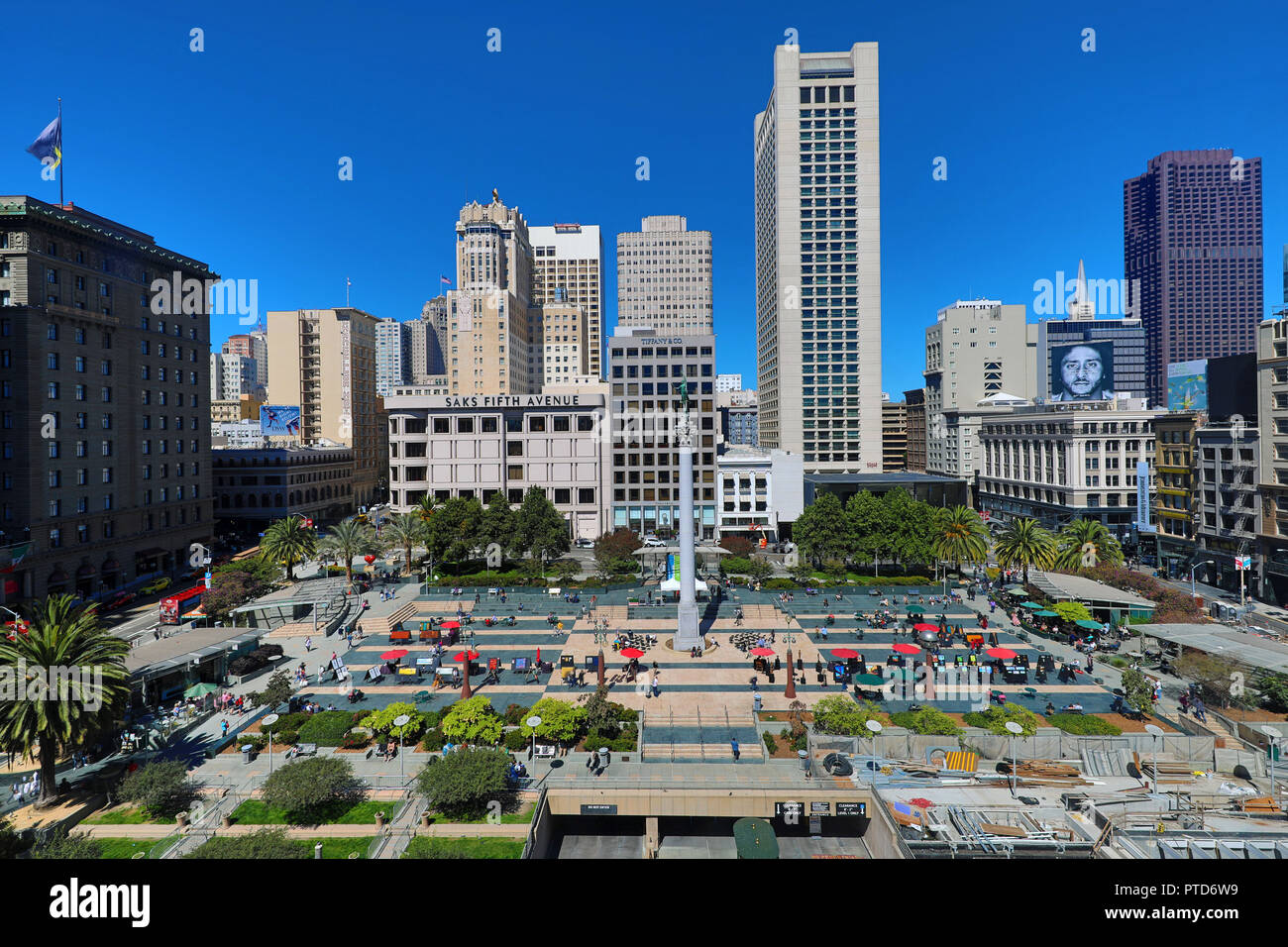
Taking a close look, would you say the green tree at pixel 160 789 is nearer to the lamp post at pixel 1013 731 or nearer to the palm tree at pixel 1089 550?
the lamp post at pixel 1013 731

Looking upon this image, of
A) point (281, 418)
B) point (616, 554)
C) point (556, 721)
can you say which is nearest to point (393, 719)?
point (556, 721)

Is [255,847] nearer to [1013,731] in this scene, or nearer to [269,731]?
[269,731]

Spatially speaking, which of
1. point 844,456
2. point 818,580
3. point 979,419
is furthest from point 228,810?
point 979,419

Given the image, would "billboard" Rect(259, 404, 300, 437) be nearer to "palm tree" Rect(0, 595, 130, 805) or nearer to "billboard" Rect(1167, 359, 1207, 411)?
"palm tree" Rect(0, 595, 130, 805)

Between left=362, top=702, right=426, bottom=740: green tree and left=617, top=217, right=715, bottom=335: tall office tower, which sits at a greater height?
left=617, top=217, right=715, bottom=335: tall office tower

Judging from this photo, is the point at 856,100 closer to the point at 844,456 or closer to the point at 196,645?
the point at 844,456

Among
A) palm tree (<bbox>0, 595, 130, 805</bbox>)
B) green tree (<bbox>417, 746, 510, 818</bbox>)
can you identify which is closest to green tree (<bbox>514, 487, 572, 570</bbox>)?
palm tree (<bbox>0, 595, 130, 805</bbox>)
